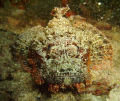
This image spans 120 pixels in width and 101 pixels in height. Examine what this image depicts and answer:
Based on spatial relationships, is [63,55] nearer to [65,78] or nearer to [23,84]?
[65,78]

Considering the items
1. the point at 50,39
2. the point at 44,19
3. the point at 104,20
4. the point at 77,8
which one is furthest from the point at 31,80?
the point at 104,20

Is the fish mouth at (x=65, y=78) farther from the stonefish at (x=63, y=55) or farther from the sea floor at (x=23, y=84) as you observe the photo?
the sea floor at (x=23, y=84)

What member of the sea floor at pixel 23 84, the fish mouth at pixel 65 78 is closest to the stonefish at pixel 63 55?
the fish mouth at pixel 65 78

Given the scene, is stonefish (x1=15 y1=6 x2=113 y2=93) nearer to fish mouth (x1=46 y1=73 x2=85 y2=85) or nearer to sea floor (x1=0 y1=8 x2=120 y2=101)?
fish mouth (x1=46 y1=73 x2=85 y2=85)

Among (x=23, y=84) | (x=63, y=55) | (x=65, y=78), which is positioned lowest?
(x=23, y=84)

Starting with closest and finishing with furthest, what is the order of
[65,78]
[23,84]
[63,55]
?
[65,78] → [63,55] → [23,84]

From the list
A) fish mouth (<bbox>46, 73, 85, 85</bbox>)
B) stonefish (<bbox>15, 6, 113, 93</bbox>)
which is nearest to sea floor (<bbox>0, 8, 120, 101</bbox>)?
stonefish (<bbox>15, 6, 113, 93</bbox>)

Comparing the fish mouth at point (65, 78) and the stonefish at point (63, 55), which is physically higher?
the stonefish at point (63, 55)

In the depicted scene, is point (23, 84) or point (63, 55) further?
point (23, 84)

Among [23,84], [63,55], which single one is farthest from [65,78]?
[23,84]
